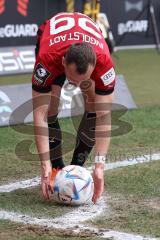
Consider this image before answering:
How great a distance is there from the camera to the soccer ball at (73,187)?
5.34m

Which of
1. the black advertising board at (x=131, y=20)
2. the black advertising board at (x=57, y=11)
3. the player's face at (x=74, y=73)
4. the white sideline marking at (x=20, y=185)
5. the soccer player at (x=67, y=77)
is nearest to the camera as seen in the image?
the player's face at (x=74, y=73)

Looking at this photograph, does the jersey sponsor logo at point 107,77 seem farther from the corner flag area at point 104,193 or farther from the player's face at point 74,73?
the corner flag area at point 104,193

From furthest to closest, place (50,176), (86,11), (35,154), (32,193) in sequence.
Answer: (86,11) < (35,154) < (32,193) < (50,176)

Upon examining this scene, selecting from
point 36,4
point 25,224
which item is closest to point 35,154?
point 25,224

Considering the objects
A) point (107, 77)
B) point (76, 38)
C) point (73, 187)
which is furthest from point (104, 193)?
point (76, 38)

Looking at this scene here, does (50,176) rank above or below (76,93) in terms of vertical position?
above

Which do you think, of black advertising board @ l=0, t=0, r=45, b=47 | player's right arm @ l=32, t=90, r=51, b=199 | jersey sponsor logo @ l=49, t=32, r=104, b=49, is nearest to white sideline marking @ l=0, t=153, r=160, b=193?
player's right arm @ l=32, t=90, r=51, b=199

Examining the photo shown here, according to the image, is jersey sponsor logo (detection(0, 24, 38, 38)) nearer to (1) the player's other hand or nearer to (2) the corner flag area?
(2) the corner flag area

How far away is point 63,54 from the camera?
198 inches

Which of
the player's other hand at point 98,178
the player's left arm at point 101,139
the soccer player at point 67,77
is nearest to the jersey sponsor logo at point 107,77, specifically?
the soccer player at point 67,77

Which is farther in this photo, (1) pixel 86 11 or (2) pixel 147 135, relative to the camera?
(1) pixel 86 11

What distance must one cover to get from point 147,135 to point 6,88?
1.91 meters

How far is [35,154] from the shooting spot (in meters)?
7.24

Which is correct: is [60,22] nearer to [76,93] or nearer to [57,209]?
[57,209]
